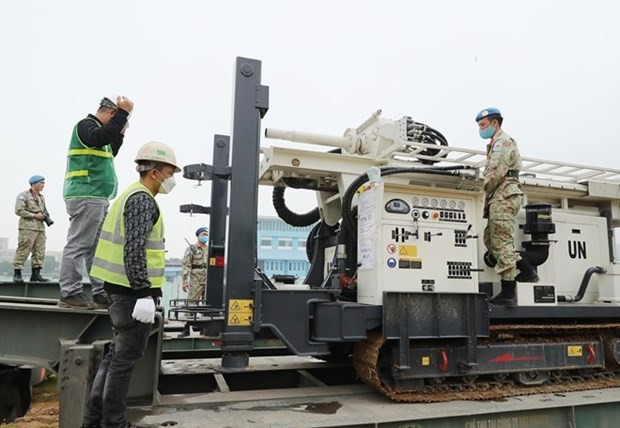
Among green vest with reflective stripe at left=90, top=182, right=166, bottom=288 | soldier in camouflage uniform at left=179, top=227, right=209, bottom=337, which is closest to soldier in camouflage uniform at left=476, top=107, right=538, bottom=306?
A: green vest with reflective stripe at left=90, top=182, right=166, bottom=288

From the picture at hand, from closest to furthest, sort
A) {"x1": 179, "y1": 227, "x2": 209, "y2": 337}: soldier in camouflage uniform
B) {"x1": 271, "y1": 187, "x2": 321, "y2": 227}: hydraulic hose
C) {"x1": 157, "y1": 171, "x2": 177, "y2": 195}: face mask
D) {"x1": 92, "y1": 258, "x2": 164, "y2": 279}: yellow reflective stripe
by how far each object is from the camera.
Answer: {"x1": 92, "y1": 258, "x2": 164, "y2": 279}: yellow reflective stripe, {"x1": 157, "y1": 171, "x2": 177, "y2": 195}: face mask, {"x1": 271, "y1": 187, "x2": 321, "y2": 227}: hydraulic hose, {"x1": 179, "y1": 227, "x2": 209, "y2": 337}: soldier in camouflage uniform

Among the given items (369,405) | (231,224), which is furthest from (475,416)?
(231,224)

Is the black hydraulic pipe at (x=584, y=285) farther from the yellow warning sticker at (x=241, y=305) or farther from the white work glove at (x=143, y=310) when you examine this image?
the white work glove at (x=143, y=310)

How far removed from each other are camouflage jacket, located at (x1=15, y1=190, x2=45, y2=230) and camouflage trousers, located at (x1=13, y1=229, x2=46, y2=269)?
3.9 inches

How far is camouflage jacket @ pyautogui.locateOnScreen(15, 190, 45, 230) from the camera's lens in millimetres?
8102

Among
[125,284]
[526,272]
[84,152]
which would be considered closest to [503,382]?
[526,272]

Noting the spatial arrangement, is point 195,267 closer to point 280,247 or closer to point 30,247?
point 30,247

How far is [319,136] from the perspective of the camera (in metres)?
5.49

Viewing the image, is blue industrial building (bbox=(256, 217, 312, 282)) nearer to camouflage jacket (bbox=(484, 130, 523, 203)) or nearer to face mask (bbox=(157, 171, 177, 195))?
camouflage jacket (bbox=(484, 130, 523, 203))

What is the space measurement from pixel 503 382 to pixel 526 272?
122 cm

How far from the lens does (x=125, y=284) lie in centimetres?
317

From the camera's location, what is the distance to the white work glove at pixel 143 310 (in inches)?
117

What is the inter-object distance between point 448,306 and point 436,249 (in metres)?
0.59

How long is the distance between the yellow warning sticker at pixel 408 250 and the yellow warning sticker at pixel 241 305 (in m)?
1.56
